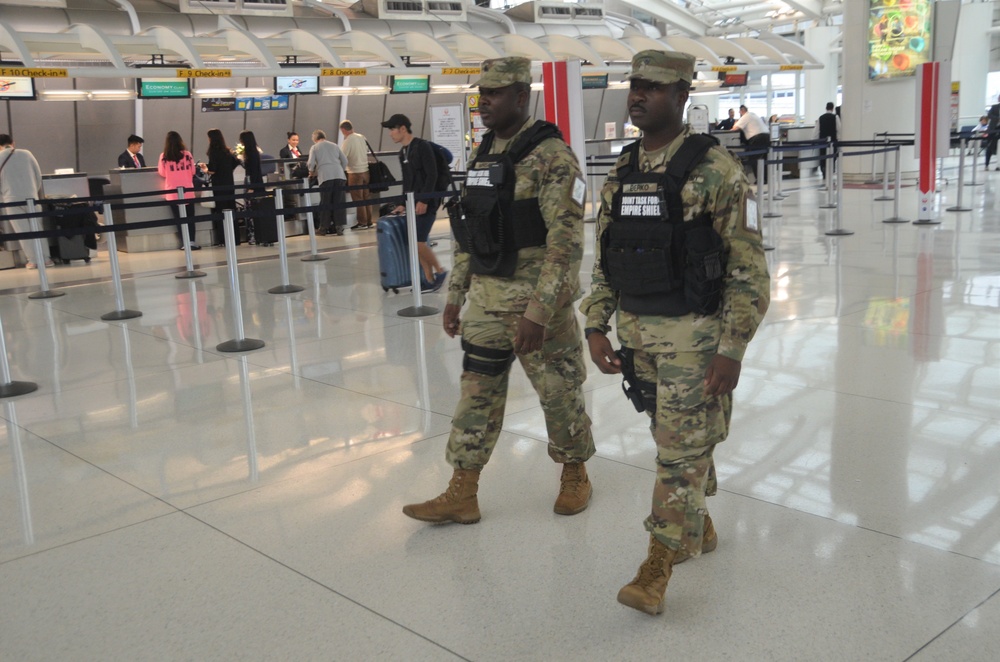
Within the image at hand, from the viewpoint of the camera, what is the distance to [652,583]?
117 inches

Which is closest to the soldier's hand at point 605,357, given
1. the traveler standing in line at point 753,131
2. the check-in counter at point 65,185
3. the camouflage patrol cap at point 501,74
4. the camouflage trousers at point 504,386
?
the camouflage trousers at point 504,386

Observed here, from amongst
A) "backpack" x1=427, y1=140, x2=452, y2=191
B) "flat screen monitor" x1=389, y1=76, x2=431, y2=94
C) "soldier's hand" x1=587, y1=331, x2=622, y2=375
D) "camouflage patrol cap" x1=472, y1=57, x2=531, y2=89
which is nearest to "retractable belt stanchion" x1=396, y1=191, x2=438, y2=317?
"backpack" x1=427, y1=140, x2=452, y2=191

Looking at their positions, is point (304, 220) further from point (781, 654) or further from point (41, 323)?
point (781, 654)

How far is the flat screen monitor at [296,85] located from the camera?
20062 millimetres

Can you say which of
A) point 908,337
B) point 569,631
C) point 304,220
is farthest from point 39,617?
point 304,220

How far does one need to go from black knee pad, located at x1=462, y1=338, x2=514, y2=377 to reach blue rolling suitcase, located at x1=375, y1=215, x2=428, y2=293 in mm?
5654

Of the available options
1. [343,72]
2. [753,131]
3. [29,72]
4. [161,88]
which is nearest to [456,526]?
[29,72]

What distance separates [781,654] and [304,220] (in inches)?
609

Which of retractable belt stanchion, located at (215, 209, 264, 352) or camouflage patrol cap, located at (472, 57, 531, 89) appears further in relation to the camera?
retractable belt stanchion, located at (215, 209, 264, 352)

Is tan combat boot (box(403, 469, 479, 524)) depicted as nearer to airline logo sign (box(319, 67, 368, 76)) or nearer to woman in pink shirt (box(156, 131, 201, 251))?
woman in pink shirt (box(156, 131, 201, 251))

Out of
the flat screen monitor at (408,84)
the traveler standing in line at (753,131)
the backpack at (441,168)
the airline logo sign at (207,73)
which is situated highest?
the flat screen monitor at (408,84)

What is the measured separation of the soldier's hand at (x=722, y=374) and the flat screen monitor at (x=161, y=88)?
17.7 metres

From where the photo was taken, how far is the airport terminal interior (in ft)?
9.68

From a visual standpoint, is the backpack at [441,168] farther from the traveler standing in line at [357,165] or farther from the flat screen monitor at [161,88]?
the flat screen monitor at [161,88]
